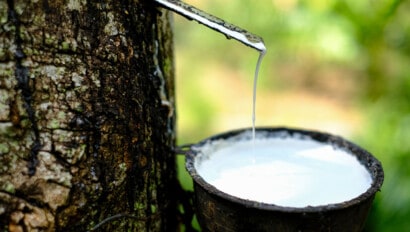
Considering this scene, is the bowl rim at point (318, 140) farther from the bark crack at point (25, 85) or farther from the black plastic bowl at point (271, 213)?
the bark crack at point (25, 85)

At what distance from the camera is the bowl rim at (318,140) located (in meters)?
1.47

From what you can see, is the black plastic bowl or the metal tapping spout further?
the metal tapping spout

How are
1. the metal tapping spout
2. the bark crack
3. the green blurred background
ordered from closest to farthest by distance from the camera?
the bark crack, the metal tapping spout, the green blurred background

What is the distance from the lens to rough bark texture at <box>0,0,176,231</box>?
4.83 feet

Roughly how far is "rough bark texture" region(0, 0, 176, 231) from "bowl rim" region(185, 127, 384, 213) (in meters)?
0.23

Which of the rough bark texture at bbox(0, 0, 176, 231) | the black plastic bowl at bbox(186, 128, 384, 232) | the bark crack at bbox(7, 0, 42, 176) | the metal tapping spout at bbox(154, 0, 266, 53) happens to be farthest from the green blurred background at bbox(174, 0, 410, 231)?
the bark crack at bbox(7, 0, 42, 176)

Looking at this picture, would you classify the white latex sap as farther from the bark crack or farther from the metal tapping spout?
the bark crack

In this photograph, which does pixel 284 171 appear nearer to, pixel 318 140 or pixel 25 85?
pixel 318 140

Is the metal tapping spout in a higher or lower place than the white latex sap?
higher

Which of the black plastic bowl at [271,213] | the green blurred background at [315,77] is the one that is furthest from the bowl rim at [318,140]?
the green blurred background at [315,77]

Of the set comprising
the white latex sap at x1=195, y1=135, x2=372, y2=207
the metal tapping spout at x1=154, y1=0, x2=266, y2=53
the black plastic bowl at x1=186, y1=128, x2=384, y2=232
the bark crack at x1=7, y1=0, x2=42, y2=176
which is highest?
the metal tapping spout at x1=154, y1=0, x2=266, y2=53

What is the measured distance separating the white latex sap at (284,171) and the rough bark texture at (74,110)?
1.10 feet

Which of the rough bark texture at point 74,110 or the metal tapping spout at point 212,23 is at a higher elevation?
the metal tapping spout at point 212,23

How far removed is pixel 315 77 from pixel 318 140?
4889mm
